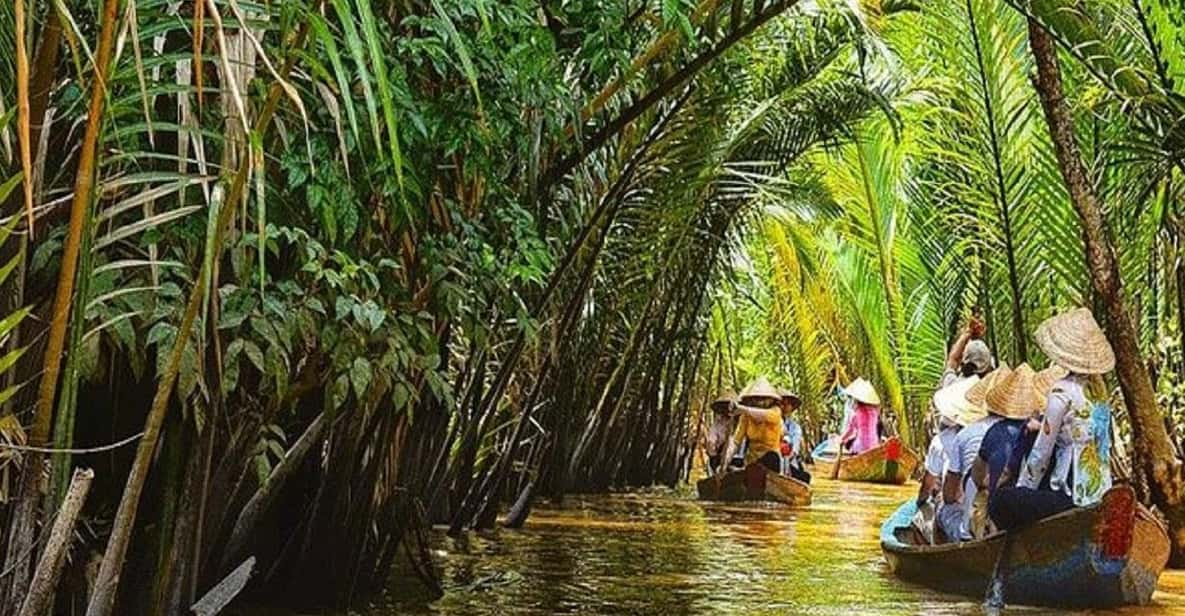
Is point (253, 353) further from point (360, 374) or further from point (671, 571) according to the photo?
point (671, 571)

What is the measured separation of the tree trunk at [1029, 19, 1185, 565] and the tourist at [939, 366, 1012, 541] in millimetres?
670

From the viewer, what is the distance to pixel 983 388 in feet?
27.6

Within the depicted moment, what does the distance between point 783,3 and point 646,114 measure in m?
1.86

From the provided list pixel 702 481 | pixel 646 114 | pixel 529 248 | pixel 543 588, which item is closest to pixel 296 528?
pixel 529 248

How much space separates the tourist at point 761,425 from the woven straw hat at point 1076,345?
29.1 ft

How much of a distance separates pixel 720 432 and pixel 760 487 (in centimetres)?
180

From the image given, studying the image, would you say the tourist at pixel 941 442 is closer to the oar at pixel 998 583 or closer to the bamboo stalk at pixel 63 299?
the oar at pixel 998 583

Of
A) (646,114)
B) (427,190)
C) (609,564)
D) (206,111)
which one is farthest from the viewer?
(609,564)

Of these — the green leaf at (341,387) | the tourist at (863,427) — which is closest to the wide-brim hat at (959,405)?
the green leaf at (341,387)

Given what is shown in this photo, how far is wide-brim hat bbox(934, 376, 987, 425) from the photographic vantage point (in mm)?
8617

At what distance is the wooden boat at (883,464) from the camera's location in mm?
22484

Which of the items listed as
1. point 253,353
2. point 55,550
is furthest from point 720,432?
point 55,550

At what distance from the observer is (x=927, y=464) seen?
9523 mm

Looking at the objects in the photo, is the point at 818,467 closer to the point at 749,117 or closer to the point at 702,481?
the point at 702,481
